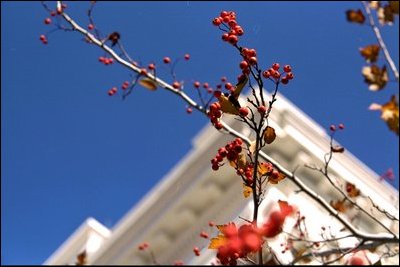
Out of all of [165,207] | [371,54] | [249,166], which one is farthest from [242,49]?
[165,207]

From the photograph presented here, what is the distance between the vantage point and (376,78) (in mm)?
3586

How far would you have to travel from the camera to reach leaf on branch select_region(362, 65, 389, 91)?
3574 millimetres

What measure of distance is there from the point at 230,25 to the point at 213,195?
8.96 metres

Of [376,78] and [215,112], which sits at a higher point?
[376,78]

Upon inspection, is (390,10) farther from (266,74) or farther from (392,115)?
(266,74)

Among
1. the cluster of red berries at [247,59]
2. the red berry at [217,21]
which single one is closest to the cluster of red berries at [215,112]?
the cluster of red berries at [247,59]

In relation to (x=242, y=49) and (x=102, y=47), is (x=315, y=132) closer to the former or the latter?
(x=102, y=47)

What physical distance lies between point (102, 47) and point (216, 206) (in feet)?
23.3

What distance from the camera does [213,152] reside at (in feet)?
34.0

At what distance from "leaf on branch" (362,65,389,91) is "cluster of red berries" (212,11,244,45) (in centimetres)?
191

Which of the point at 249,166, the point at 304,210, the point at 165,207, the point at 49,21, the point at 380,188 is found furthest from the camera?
the point at 165,207

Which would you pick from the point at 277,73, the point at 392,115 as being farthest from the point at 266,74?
the point at 392,115

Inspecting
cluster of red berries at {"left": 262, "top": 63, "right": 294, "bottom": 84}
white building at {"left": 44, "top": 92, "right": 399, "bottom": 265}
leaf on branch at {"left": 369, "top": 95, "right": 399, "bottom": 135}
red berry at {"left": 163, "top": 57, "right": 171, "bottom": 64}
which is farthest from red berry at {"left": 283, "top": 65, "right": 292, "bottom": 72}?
white building at {"left": 44, "top": 92, "right": 399, "bottom": 265}

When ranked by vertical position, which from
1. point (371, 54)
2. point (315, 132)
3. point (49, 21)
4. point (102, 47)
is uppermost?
point (315, 132)
